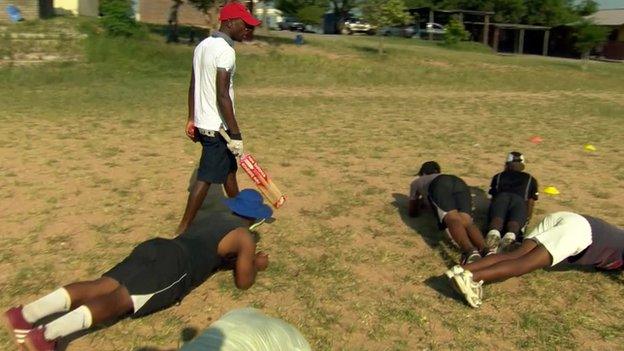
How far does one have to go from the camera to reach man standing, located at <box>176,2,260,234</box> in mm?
4512

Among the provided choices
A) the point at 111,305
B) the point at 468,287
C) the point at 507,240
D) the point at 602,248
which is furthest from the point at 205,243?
the point at 602,248

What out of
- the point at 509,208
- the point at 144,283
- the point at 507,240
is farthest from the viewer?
the point at 509,208

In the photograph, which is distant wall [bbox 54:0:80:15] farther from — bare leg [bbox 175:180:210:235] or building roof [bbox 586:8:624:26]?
building roof [bbox 586:8:624:26]

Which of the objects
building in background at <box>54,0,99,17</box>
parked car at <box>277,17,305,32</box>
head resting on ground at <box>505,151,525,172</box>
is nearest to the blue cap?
head resting on ground at <box>505,151,525,172</box>

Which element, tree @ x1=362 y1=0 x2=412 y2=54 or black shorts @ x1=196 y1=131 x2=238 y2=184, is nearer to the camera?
black shorts @ x1=196 y1=131 x2=238 y2=184

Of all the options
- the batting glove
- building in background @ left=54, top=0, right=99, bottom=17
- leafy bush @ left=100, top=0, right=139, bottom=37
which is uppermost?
building in background @ left=54, top=0, right=99, bottom=17

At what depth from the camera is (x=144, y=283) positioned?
129 inches

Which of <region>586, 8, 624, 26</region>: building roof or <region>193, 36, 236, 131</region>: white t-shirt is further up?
<region>586, 8, 624, 26</region>: building roof

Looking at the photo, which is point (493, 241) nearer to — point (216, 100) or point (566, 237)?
point (566, 237)

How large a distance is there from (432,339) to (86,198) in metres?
3.82

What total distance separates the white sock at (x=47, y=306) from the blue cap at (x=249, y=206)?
1.22 metres

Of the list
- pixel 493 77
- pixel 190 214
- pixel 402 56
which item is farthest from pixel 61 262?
pixel 402 56

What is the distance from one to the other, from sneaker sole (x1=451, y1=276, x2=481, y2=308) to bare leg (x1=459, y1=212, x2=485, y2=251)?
69 cm

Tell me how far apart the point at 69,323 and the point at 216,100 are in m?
2.15
